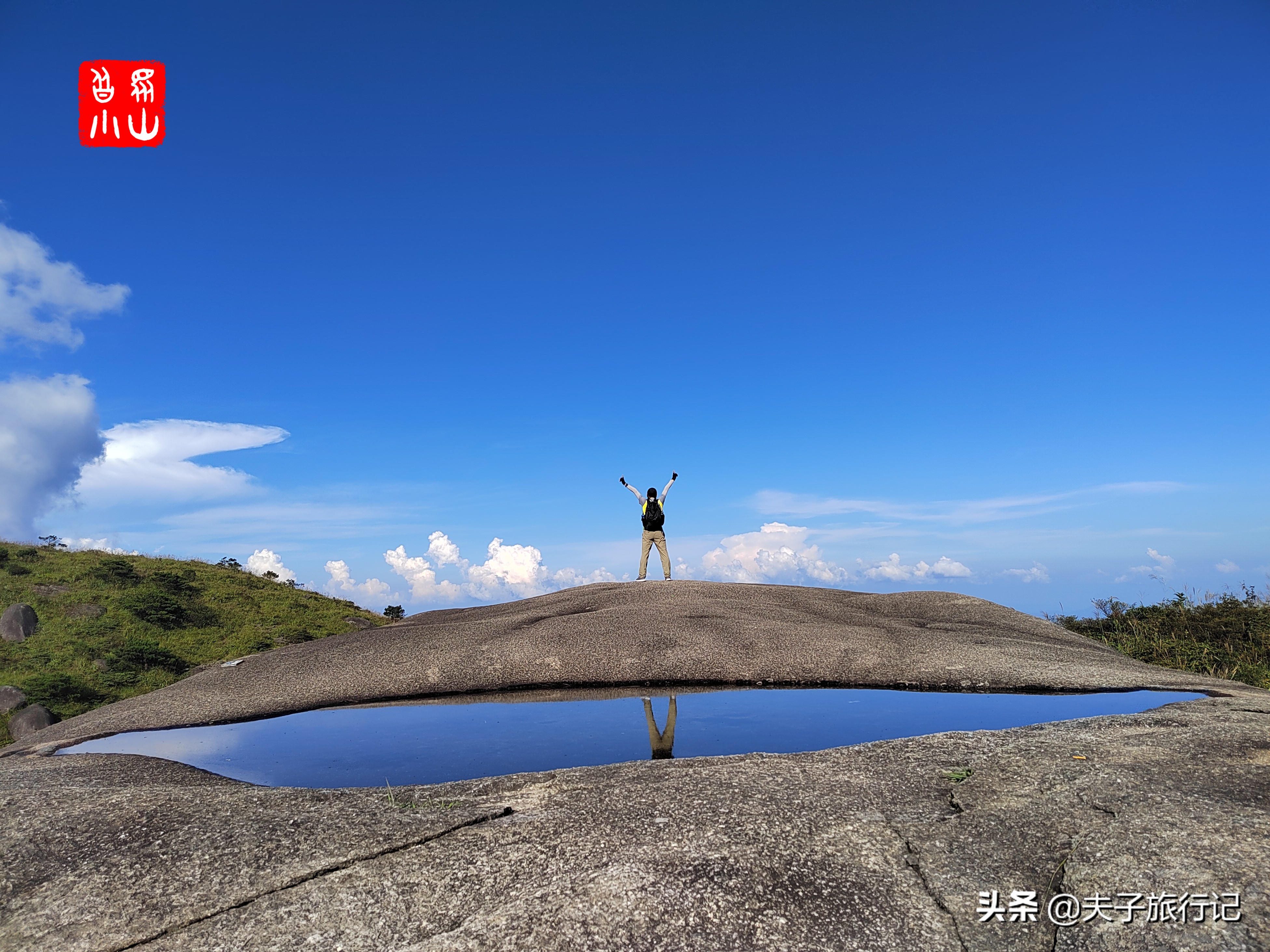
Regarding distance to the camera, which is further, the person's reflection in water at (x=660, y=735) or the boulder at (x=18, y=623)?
the boulder at (x=18, y=623)

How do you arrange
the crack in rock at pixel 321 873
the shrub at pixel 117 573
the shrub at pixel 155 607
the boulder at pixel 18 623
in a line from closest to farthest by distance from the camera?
the crack in rock at pixel 321 873 → the boulder at pixel 18 623 → the shrub at pixel 155 607 → the shrub at pixel 117 573

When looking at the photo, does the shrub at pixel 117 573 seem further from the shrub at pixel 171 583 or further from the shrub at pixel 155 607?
the shrub at pixel 155 607

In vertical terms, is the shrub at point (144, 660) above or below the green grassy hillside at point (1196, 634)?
above

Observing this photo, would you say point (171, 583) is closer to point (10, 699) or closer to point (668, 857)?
point (10, 699)

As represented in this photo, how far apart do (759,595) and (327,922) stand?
14.0m

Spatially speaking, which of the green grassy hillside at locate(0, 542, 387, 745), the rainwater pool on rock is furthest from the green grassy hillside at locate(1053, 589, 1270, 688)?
the green grassy hillside at locate(0, 542, 387, 745)

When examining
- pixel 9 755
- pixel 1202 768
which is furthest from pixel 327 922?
pixel 9 755

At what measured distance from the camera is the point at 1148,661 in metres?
14.9

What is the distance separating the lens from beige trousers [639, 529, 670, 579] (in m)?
20.3

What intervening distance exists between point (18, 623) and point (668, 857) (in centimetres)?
2147

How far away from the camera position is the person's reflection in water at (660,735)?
292 inches

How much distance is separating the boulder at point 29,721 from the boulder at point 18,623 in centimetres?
564

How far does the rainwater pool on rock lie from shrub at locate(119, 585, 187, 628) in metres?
12.3

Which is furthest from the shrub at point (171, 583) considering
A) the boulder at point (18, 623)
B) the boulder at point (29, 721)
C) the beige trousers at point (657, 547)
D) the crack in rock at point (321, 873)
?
the crack in rock at point (321, 873)
